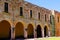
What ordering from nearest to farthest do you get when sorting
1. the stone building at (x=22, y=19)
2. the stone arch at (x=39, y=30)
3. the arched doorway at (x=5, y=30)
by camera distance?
the stone building at (x=22, y=19), the arched doorway at (x=5, y=30), the stone arch at (x=39, y=30)

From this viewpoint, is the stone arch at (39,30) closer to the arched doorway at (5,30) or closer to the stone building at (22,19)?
the stone building at (22,19)

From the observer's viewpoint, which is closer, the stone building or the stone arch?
the stone building

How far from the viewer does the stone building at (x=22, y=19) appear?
70.4 ft

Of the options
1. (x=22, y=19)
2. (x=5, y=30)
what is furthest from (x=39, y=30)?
(x=5, y=30)

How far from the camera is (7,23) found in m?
23.1

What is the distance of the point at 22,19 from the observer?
78.8 feet

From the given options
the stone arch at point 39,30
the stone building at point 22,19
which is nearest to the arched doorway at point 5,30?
the stone building at point 22,19

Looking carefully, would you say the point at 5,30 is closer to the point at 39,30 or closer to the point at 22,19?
the point at 22,19

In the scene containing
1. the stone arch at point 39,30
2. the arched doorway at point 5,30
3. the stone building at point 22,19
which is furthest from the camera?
the stone arch at point 39,30

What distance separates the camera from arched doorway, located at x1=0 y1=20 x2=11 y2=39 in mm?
23047

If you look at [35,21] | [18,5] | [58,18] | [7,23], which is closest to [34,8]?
[35,21]

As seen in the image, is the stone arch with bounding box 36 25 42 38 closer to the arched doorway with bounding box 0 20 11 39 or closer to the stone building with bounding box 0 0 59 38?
the stone building with bounding box 0 0 59 38

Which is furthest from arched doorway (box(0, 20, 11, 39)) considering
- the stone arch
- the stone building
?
the stone arch

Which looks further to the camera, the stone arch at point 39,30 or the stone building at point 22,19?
the stone arch at point 39,30
